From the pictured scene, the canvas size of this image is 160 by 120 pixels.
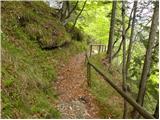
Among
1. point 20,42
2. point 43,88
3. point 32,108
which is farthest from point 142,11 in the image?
point 32,108

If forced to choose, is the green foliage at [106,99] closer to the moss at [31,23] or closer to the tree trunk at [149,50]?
the tree trunk at [149,50]

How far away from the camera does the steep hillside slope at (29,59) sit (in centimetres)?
727

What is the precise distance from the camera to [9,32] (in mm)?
11836

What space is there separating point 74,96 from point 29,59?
2294mm

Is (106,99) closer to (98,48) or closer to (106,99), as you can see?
(106,99)

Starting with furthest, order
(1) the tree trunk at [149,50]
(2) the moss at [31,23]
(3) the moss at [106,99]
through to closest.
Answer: (2) the moss at [31,23] < (3) the moss at [106,99] < (1) the tree trunk at [149,50]

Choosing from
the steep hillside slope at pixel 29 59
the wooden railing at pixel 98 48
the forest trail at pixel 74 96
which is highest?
the steep hillside slope at pixel 29 59

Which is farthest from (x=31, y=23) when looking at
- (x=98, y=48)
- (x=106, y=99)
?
(x=98, y=48)

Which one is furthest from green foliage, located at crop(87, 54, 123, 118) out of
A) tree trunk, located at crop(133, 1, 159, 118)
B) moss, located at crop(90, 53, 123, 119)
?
tree trunk, located at crop(133, 1, 159, 118)

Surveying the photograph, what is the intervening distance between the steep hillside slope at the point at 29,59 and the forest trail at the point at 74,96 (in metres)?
0.35

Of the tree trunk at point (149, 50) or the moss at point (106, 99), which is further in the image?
the moss at point (106, 99)

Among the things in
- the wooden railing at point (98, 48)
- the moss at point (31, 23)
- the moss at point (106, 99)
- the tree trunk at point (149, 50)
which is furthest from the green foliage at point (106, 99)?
the wooden railing at point (98, 48)

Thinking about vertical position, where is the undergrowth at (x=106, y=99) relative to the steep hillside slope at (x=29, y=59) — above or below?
below

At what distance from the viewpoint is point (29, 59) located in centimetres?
1131
